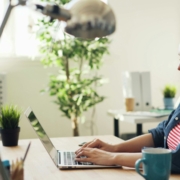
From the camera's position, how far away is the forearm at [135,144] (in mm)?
1696

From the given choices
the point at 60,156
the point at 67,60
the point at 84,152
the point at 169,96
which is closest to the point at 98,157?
the point at 84,152

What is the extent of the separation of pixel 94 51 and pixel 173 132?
196cm

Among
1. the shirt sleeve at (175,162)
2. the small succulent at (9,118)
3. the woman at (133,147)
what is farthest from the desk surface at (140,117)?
the shirt sleeve at (175,162)

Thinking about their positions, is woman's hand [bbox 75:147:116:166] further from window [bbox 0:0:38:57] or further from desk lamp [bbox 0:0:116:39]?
window [bbox 0:0:38:57]

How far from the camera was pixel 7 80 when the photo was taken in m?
3.76

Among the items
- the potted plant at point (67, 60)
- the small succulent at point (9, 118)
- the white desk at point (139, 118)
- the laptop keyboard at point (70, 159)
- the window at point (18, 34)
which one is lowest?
the white desk at point (139, 118)

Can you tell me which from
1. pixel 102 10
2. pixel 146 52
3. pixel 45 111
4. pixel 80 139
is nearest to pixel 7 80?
pixel 45 111

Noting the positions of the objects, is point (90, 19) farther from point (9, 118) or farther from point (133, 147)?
point (9, 118)

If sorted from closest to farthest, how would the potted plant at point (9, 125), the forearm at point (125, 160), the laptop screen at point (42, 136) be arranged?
the forearm at point (125, 160), the laptop screen at point (42, 136), the potted plant at point (9, 125)

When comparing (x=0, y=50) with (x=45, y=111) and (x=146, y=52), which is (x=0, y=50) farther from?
(x=146, y=52)

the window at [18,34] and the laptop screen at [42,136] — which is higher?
the window at [18,34]

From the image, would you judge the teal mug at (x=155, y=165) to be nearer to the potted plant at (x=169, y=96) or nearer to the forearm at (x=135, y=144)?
the forearm at (x=135, y=144)

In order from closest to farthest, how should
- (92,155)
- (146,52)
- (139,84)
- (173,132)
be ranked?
1. (92,155)
2. (173,132)
3. (139,84)
4. (146,52)

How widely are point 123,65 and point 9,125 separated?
246 centimetres
